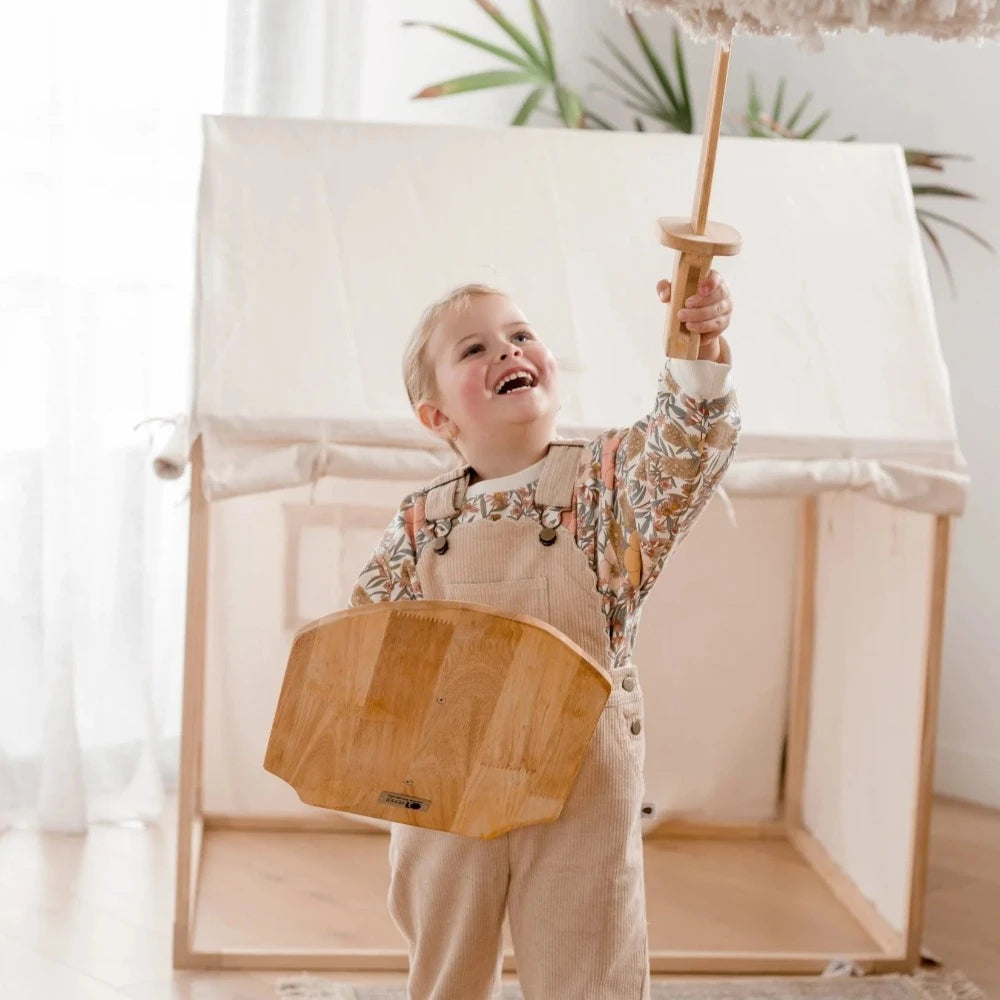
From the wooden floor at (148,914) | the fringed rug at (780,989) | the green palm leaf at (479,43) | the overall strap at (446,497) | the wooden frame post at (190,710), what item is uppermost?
the green palm leaf at (479,43)

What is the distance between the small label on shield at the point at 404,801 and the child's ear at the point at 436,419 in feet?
1.43

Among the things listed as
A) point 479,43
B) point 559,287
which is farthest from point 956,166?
point 559,287

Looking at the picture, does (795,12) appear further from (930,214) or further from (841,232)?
(930,214)

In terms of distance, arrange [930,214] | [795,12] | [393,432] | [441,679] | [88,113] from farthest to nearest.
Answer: [930,214]
[88,113]
[393,432]
[441,679]
[795,12]

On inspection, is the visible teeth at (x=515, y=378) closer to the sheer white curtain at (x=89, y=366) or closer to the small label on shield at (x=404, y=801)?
the small label on shield at (x=404, y=801)


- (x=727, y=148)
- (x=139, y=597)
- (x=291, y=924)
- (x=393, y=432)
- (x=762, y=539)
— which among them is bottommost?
(x=291, y=924)

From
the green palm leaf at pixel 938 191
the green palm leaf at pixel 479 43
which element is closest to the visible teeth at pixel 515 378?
the green palm leaf at pixel 479 43

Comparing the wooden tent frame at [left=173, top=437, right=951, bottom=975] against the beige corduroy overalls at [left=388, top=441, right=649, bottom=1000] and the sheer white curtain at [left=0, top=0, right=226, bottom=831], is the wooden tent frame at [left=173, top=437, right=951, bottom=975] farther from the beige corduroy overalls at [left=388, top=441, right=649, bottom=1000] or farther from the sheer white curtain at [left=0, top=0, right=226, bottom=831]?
the beige corduroy overalls at [left=388, top=441, right=649, bottom=1000]

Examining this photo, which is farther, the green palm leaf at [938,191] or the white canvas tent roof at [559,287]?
the green palm leaf at [938,191]

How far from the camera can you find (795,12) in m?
0.92

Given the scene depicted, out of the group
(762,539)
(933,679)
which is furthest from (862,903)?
(762,539)

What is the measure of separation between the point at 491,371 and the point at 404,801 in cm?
46

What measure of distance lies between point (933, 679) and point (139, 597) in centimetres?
155

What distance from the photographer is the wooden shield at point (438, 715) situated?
53.3 inches
